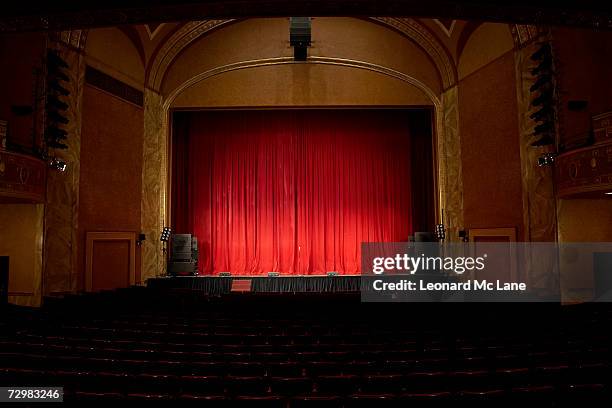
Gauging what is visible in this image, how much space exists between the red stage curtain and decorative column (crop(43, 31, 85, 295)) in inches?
166

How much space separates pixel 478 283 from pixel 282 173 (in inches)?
251

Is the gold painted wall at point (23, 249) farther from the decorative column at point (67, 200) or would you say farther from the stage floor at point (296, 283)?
the stage floor at point (296, 283)

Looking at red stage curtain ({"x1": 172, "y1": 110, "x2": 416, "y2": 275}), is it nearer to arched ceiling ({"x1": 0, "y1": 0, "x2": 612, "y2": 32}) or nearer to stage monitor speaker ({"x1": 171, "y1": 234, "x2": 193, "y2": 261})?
stage monitor speaker ({"x1": 171, "y1": 234, "x2": 193, "y2": 261})

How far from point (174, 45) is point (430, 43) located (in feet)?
21.9

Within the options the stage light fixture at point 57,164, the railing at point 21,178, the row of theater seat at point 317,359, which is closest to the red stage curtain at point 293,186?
the stage light fixture at point 57,164

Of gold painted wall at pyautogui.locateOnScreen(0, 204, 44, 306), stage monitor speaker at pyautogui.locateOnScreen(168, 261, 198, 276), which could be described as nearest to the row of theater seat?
gold painted wall at pyautogui.locateOnScreen(0, 204, 44, 306)

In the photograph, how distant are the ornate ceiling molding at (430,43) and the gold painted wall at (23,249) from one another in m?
9.22

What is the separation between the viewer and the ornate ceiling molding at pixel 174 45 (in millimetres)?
11680

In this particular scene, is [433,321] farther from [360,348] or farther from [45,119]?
[45,119]

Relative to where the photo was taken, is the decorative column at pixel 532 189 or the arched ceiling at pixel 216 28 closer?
the decorative column at pixel 532 189

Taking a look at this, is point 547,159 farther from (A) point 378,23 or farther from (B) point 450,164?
(A) point 378,23

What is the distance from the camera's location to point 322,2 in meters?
4.34

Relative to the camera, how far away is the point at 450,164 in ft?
37.9

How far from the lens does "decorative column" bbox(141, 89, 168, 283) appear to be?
11.2m
